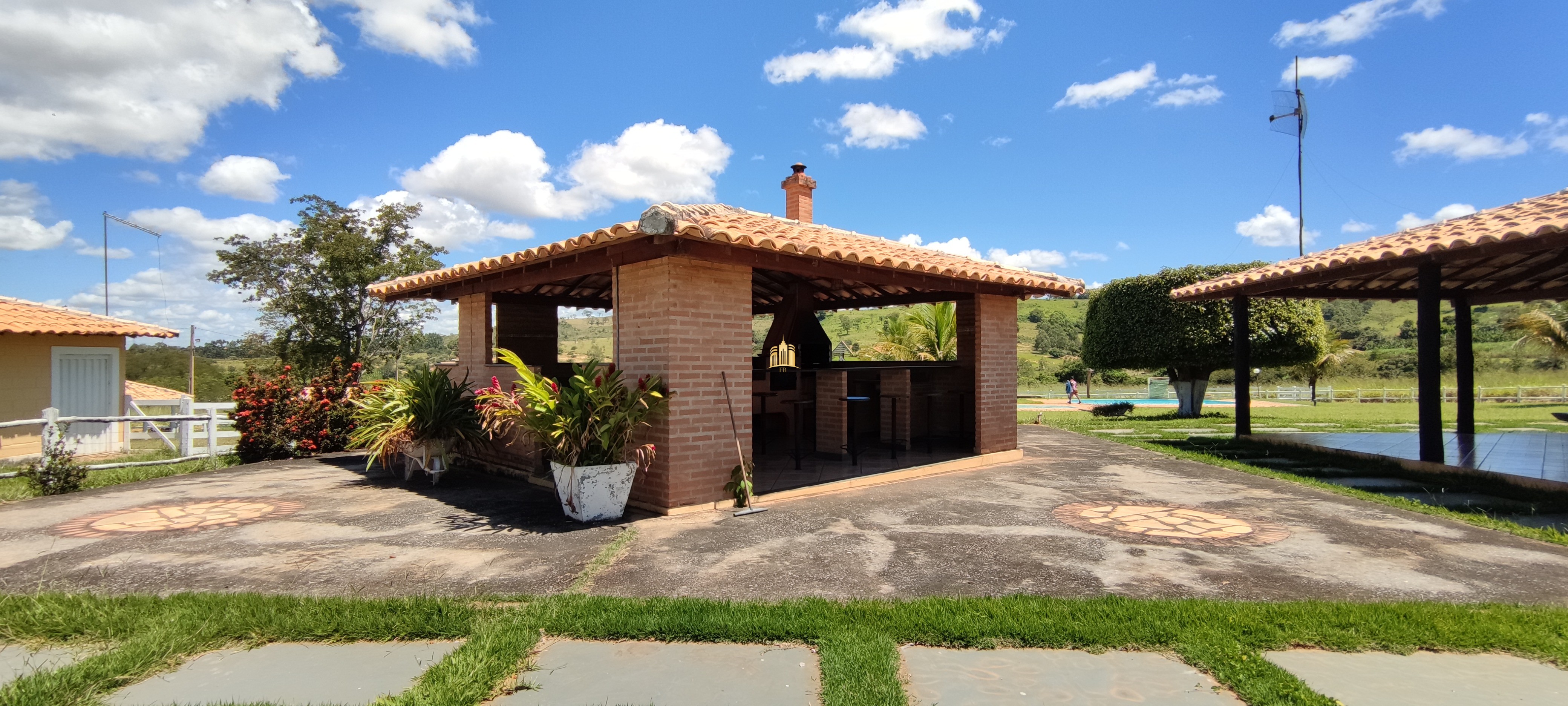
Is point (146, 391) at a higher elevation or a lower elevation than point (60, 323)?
lower

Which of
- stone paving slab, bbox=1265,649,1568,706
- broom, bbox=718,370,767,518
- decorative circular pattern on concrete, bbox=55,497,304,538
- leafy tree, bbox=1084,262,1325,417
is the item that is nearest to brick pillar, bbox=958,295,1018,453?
broom, bbox=718,370,767,518

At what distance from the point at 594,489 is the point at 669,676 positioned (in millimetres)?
3034

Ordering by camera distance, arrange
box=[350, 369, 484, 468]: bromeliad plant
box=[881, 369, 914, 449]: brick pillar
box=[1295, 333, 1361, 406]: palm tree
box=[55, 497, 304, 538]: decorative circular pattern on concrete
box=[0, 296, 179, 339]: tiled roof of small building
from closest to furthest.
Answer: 1. box=[55, 497, 304, 538]: decorative circular pattern on concrete
2. box=[350, 369, 484, 468]: bromeliad plant
3. box=[881, 369, 914, 449]: brick pillar
4. box=[0, 296, 179, 339]: tiled roof of small building
5. box=[1295, 333, 1361, 406]: palm tree

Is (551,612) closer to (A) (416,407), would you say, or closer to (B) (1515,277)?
(A) (416,407)

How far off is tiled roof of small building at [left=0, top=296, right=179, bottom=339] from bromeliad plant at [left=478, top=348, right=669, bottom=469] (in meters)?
12.6

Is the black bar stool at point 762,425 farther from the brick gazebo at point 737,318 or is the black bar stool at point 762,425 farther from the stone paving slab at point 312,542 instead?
the stone paving slab at point 312,542

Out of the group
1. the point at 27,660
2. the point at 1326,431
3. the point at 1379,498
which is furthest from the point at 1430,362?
the point at 27,660

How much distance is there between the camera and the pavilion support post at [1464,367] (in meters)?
11.4

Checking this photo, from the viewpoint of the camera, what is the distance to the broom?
20.6 feet

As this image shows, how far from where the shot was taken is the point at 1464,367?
38.4 feet

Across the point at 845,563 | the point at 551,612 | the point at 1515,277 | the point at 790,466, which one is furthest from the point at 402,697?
the point at 1515,277

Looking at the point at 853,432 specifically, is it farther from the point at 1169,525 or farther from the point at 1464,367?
the point at 1464,367

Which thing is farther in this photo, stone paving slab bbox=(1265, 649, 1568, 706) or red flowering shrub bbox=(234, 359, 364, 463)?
red flowering shrub bbox=(234, 359, 364, 463)

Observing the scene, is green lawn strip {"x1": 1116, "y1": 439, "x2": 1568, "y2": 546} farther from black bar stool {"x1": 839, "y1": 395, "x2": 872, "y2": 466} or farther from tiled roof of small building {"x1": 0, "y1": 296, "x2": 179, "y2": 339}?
tiled roof of small building {"x1": 0, "y1": 296, "x2": 179, "y2": 339}
